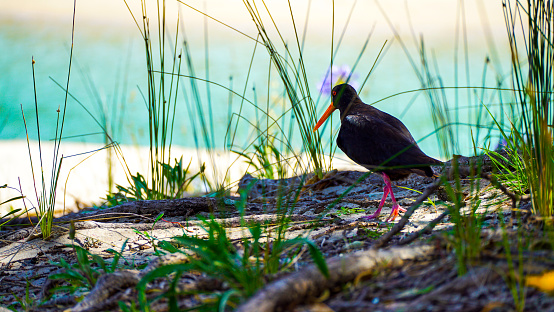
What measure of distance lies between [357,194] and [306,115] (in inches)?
20.5

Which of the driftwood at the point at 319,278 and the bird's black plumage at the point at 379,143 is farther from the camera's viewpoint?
the bird's black plumage at the point at 379,143

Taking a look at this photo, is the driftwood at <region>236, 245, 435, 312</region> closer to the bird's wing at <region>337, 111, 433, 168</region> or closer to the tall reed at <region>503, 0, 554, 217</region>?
the tall reed at <region>503, 0, 554, 217</region>

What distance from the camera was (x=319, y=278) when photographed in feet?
3.96

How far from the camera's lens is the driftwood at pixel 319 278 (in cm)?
110

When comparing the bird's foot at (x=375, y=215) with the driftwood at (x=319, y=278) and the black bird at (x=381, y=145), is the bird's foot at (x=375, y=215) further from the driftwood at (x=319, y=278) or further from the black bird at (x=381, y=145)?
the driftwood at (x=319, y=278)

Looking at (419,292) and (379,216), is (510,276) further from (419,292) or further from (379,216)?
(379,216)

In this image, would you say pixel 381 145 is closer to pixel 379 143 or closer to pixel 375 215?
pixel 379 143

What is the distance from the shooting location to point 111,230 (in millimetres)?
2408

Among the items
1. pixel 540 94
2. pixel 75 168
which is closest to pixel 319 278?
pixel 540 94

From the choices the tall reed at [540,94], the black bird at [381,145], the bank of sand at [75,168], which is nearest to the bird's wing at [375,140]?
the black bird at [381,145]

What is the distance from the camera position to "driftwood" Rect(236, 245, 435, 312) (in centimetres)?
110

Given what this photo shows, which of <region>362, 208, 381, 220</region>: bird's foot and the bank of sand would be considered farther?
the bank of sand

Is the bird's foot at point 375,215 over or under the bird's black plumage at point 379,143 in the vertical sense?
under

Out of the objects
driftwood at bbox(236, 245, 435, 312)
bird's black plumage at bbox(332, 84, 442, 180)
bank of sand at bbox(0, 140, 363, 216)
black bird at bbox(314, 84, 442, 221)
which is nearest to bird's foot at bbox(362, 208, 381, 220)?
black bird at bbox(314, 84, 442, 221)
